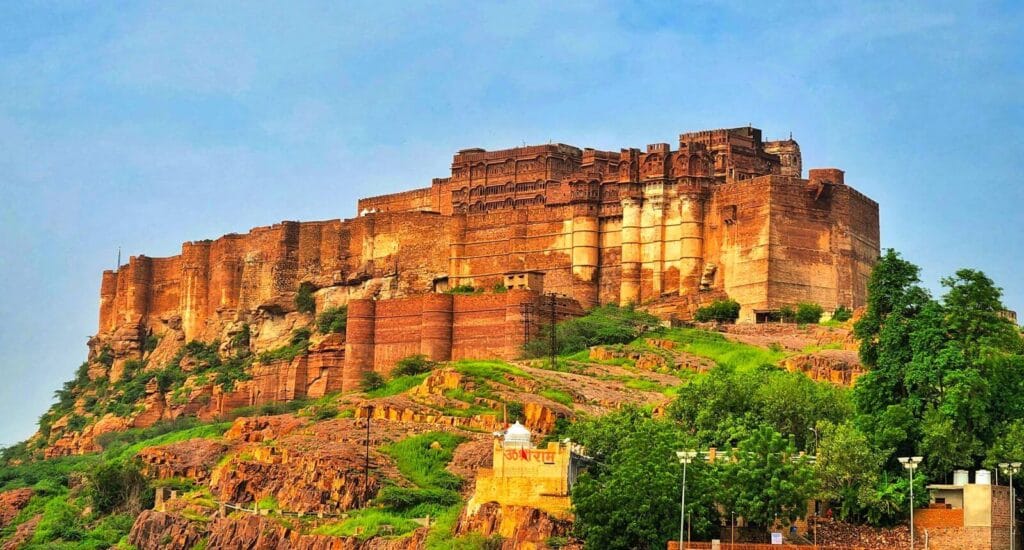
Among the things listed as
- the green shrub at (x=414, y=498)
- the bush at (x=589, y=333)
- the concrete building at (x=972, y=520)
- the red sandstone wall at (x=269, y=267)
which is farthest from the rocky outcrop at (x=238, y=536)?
the red sandstone wall at (x=269, y=267)

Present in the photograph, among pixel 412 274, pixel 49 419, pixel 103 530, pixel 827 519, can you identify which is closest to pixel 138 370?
pixel 49 419

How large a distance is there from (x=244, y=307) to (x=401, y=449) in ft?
133

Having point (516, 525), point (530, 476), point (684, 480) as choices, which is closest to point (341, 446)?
point (530, 476)

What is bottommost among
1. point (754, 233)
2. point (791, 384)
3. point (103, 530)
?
point (103, 530)

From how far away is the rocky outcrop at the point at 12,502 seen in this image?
89.4 meters

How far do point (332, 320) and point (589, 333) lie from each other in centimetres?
1822

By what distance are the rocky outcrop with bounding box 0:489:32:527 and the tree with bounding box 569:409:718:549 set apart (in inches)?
1531

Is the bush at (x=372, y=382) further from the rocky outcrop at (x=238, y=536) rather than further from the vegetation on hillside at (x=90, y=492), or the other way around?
the rocky outcrop at (x=238, y=536)

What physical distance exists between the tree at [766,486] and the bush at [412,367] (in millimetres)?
39014

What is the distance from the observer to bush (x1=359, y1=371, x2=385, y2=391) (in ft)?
306

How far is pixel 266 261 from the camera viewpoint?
11594 centimetres

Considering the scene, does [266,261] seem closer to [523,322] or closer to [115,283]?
[115,283]

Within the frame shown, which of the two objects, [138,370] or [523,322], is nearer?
[523,322]

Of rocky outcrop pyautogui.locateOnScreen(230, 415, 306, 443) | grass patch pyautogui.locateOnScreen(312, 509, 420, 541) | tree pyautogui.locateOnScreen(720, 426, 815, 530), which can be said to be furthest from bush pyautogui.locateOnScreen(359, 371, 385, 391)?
tree pyautogui.locateOnScreen(720, 426, 815, 530)
